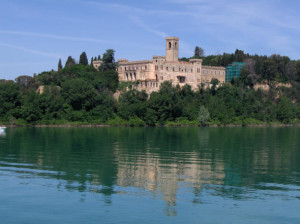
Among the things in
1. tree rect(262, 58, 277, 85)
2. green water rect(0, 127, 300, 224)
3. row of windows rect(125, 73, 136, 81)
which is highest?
tree rect(262, 58, 277, 85)

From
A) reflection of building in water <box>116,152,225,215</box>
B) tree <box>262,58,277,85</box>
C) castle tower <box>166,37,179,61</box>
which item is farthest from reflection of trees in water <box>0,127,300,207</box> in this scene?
tree <box>262,58,277,85</box>

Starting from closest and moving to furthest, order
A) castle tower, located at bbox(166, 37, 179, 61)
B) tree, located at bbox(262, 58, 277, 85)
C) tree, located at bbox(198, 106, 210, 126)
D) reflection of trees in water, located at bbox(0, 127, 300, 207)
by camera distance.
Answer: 1. reflection of trees in water, located at bbox(0, 127, 300, 207)
2. tree, located at bbox(198, 106, 210, 126)
3. castle tower, located at bbox(166, 37, 179, 61)
4. tree, located at bbox(262, 58, 277, 85)

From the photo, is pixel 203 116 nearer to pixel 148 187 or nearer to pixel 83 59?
pixel 83 59

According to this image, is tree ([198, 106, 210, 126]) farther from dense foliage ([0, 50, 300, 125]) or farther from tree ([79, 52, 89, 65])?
tree ([79, 52, 89, 65])

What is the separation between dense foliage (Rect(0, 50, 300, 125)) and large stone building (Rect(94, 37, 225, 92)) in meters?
2.47

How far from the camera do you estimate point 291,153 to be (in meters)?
32.8

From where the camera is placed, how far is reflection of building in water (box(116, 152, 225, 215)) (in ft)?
62.9

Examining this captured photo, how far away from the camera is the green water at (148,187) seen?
50.9ft

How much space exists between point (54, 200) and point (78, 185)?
2.62 m

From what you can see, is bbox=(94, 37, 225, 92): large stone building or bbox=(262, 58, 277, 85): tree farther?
bbox=(262, 58, 277, 85): tree

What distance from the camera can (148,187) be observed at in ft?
63.5

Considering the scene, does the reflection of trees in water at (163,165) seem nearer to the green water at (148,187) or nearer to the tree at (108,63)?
the green water at (148,187)

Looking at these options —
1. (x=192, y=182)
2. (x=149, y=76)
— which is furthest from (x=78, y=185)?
(x=149, y=76)

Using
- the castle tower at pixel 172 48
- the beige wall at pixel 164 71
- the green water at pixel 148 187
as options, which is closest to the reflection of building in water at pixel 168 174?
the green water at pixel 148 187
